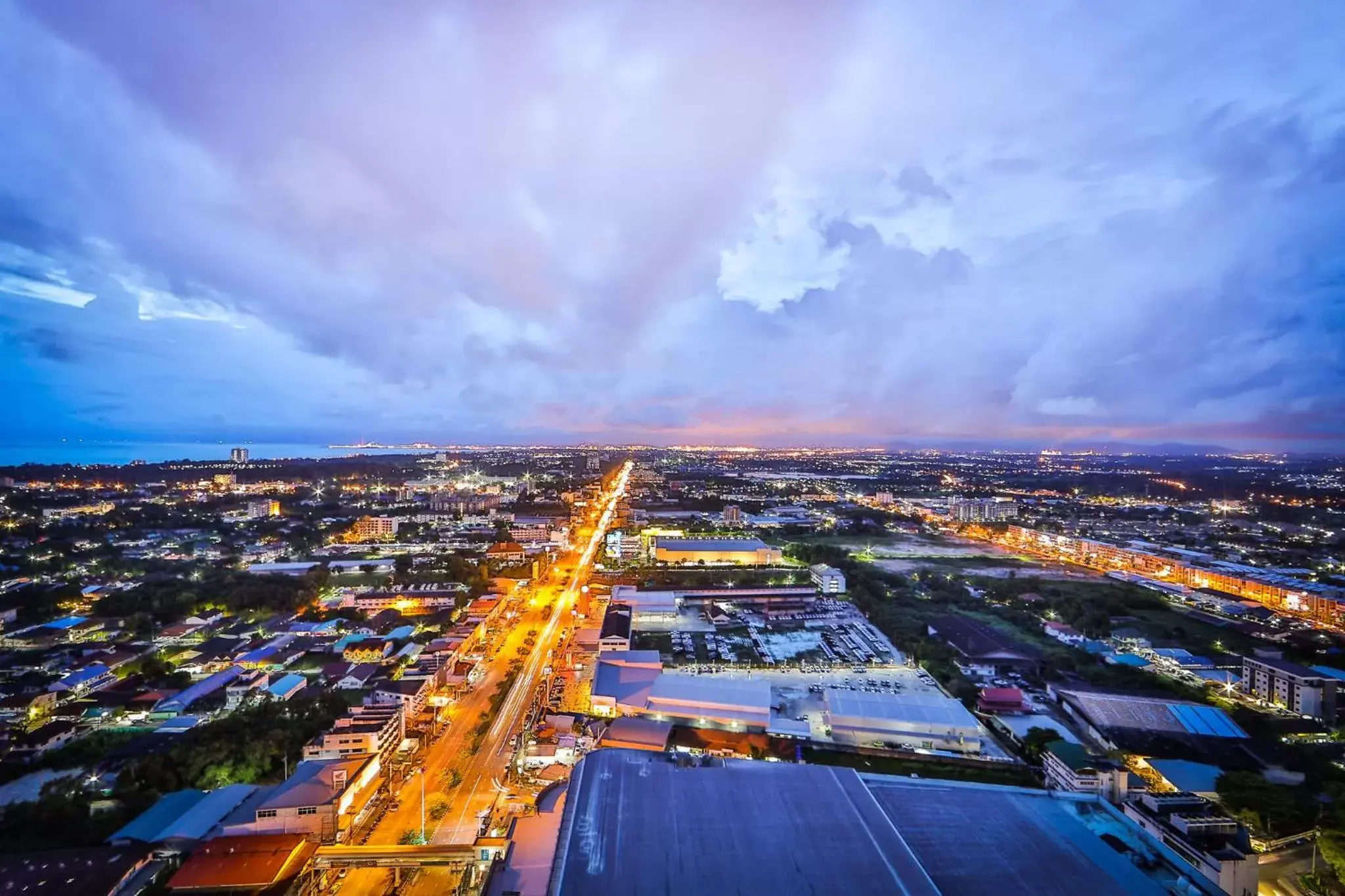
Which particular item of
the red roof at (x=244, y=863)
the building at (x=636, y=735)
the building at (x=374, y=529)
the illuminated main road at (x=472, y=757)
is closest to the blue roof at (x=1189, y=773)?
the building at (x=636, y=735)

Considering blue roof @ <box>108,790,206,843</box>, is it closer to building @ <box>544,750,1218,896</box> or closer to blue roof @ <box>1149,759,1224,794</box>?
building @ <box>544,750,1218,896</box>

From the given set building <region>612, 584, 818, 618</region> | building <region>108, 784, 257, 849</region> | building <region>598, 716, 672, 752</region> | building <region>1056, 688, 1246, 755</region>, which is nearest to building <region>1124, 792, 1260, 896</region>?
building <region>1056, 688, 1246, 755</region>

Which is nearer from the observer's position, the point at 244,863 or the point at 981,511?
the point at 244,863

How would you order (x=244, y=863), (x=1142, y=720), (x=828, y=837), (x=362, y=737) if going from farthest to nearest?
(x=1142, y=720), (x=362, y=737), (x=244, y=863), (x=828, y=837)

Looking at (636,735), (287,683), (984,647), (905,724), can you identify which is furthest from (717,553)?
(287,683)

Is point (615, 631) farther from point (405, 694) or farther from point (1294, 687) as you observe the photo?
point (1294, 687)

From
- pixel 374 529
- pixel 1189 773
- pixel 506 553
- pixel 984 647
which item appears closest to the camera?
pixel 1189 773

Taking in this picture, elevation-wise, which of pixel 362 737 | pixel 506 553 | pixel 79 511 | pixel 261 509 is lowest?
pixel 506 553

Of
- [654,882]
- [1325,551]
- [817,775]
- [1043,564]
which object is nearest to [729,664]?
[817,775]
